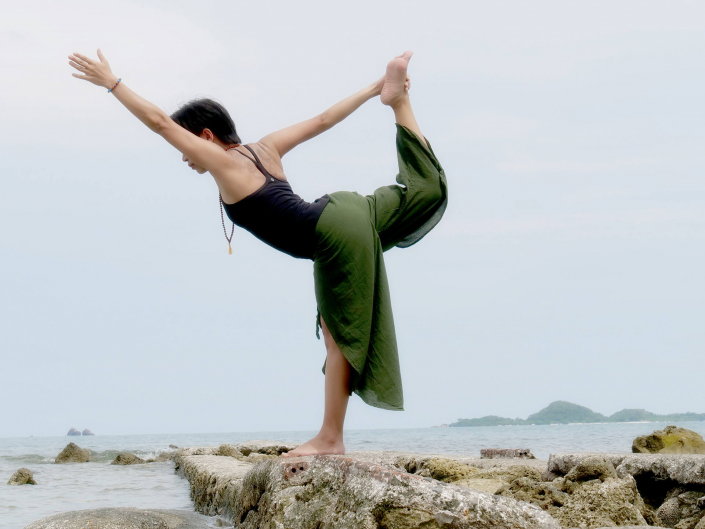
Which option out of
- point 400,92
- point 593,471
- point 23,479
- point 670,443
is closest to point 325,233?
point 400,92

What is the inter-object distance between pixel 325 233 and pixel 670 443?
5713 millimetres

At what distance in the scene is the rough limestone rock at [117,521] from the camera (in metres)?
4.06

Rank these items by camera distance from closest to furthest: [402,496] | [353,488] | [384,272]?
[402,496] → [353,488] → [384,272]

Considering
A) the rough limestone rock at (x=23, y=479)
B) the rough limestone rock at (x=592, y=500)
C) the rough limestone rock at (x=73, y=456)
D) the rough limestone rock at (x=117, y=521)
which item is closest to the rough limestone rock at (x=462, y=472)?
the rough limestone rock at (x=592, y=500)

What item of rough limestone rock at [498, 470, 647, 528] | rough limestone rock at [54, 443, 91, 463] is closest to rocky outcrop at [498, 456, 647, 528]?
rough limestone rock at [498, 470, 647, 528]

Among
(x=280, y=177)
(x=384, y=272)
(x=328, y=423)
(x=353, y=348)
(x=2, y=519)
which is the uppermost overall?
(x=280, y=177)

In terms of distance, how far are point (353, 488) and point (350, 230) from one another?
1137 mm

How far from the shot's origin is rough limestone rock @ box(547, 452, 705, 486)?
4.36m

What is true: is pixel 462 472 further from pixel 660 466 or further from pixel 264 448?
pixel 264 448

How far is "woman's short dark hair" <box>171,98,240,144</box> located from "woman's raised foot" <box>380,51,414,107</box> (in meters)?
0.82

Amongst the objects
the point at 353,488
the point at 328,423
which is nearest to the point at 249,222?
the point at 328,423

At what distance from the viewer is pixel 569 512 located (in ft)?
13.3

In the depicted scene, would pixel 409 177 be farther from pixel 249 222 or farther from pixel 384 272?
pixel 249 222

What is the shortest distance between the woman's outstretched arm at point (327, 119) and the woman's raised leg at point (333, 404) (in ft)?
3.45
